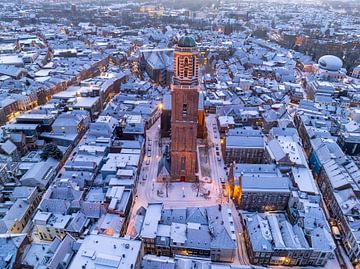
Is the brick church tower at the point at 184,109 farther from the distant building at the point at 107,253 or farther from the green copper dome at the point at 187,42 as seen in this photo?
the distant building at the point at 107,253

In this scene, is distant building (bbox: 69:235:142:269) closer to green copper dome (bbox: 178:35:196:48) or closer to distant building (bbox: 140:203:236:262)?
distant building (bbox: 140:203:236:262)

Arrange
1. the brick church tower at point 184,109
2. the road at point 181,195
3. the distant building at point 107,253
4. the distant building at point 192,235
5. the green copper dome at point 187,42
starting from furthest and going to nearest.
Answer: the road at point 181,195, the brick church tower at point 184,109, the green copper dome at point 187,42, the distant building at point 192,235, the distant building at point 107,253

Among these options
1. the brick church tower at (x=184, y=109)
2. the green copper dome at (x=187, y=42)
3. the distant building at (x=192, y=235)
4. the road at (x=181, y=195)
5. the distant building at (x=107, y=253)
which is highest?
the green copper dome at (x=187, y=42)

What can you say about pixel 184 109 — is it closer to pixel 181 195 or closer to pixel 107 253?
pixel 181 195

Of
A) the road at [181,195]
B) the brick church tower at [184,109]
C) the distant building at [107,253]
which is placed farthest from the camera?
the road at [181,195]

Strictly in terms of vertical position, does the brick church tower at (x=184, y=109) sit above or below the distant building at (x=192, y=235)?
above

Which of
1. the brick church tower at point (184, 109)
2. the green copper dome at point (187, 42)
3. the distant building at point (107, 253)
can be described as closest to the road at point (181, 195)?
the brick church tower at point (184, 109)

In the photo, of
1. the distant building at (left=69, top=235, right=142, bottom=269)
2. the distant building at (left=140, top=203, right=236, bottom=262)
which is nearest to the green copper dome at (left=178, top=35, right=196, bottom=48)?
the distant building at (left=140, top=203, right=236, bottom=262)

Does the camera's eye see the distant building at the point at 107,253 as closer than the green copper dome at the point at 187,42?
Yes

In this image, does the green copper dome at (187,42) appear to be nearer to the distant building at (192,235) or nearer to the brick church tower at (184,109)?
the brick church tower at (184,109)
